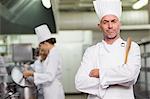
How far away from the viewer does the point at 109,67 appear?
172cm

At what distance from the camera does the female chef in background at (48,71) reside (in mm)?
3088

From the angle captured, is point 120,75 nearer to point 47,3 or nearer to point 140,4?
point 47,3

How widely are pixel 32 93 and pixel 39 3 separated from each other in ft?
8.68

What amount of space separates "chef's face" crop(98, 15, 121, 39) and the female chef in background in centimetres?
→ 142

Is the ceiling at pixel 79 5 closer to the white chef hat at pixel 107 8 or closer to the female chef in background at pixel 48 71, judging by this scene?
the female chef in background at pixel 48 71

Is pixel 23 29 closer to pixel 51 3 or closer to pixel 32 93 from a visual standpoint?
pixel 51 3

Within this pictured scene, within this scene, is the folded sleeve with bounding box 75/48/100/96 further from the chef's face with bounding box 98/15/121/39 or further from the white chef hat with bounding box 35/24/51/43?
the white chef hat with bounding box 35/24/51/43

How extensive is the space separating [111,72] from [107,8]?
0.36 m

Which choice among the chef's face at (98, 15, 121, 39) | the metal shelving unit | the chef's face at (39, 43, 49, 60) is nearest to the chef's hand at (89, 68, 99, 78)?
the chef's face at (98, 15, 121, 39)

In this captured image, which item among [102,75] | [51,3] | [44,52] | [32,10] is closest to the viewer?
[102,75]

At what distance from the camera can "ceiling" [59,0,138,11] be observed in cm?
810

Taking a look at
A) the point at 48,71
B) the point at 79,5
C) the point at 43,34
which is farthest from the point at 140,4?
the point at 48,71

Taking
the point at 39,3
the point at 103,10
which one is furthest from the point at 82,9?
the point at 103,10

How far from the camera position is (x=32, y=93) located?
312cm
